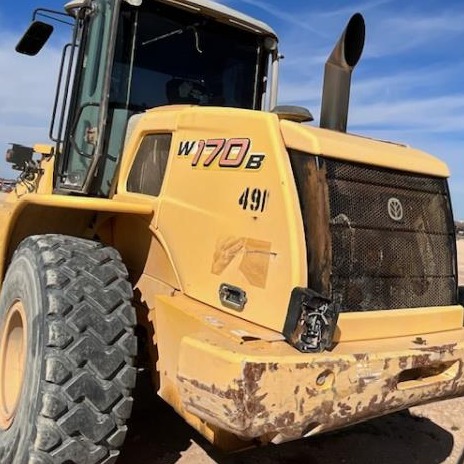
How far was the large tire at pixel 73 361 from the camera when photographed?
9.26ft

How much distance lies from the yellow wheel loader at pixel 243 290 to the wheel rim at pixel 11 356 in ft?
0.04

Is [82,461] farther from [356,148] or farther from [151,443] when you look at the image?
[356,148]

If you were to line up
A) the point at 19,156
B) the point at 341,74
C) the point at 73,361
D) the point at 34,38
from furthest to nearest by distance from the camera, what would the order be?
the point at 19,156
the point at 34,38
the point at 341,74
the point at 73,361

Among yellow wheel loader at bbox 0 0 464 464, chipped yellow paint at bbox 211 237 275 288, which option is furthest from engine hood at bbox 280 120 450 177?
chipped yellow paint at bbox 211 237 275 288

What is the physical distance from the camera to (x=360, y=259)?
3.03 meters

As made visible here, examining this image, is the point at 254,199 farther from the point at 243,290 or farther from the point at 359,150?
the point at 359,150

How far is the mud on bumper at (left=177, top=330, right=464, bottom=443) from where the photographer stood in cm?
239

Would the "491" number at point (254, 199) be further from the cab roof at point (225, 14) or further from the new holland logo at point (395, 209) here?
the cab roof at point (225, 14)

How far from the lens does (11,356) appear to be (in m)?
3.65

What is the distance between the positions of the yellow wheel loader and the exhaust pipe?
A: 0.03ft

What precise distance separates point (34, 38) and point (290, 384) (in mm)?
3583

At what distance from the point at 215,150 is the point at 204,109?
274mm

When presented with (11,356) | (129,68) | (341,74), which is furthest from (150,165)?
(11,356)

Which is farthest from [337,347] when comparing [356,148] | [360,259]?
[356,148]
